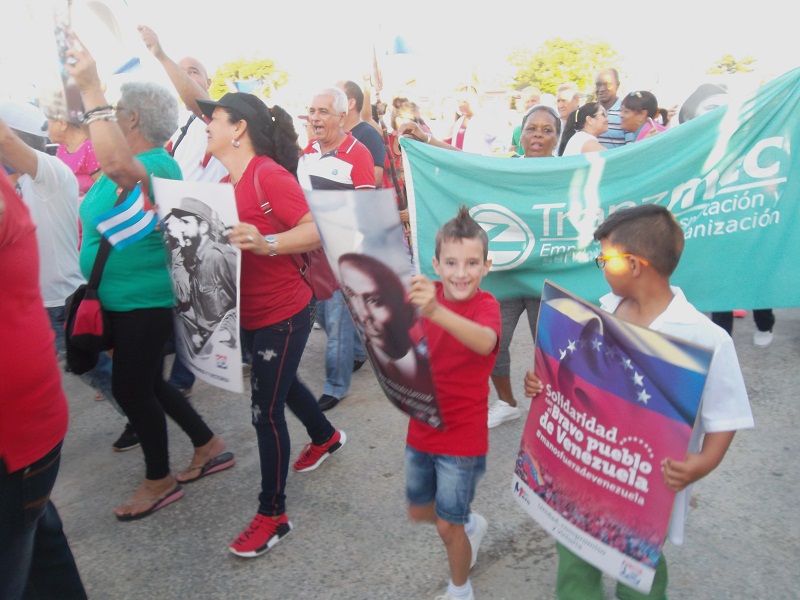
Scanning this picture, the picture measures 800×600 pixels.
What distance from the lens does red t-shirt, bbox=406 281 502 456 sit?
2074mm

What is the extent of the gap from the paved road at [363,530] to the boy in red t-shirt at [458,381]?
491 millimetres

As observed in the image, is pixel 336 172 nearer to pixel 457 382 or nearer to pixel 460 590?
pixel 457 382

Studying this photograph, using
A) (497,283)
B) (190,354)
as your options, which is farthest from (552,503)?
(497,283)

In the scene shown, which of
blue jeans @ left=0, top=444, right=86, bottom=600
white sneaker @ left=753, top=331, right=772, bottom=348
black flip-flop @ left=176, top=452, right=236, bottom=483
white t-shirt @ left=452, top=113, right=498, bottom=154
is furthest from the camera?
white t-shirt @ left=452, top=113, right=498, bottom=154

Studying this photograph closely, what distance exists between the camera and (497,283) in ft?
12.4

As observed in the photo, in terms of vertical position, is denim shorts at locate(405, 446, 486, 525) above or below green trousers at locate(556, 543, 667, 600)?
above

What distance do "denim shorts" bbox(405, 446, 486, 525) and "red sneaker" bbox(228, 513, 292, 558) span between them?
0.83 m

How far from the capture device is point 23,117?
3.21m

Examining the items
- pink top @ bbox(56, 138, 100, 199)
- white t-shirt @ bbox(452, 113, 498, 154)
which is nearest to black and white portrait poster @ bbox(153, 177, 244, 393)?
pink top @ bbox(56, 138, 100, 199)

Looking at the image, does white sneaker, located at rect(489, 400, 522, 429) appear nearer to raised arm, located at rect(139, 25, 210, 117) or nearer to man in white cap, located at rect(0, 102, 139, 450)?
man in white cap, located at rect(0, 102, 139, 450)

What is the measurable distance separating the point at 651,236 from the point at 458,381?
731 mm

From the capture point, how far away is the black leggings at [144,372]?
2834 millimetres

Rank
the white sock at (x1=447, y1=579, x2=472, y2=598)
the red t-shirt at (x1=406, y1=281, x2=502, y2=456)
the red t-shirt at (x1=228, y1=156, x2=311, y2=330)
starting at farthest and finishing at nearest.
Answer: the red t-shirt at (x1=228, y1=156, x2=311, y2=330), the white sock at (x1=447, y1=579, x2=472, y2=598), the red t-shirt at (x1=406, y1=281, x2=502, y2=456)

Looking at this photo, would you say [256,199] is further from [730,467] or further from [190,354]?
[730,467]
